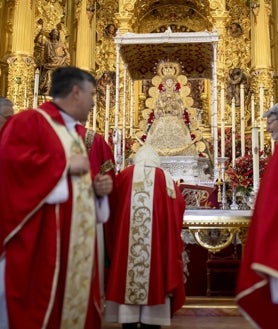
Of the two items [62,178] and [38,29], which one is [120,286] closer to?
[62,178]

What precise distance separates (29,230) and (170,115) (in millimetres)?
4697

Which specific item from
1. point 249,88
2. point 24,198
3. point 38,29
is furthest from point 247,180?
point 38,29

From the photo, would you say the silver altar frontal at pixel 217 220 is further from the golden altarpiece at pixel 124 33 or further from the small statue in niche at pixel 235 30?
the small statue in niche at pixel 235 30

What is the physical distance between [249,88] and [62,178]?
8793mm

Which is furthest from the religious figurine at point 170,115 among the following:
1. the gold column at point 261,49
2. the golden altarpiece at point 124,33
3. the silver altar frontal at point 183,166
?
the gold column at point 261,49

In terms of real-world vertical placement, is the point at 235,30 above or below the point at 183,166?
above

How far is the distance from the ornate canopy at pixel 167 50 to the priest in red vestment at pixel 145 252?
12.1 feet

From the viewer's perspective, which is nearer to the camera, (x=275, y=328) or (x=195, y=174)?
(x=275, y=328)

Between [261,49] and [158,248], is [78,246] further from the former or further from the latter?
[261,49]

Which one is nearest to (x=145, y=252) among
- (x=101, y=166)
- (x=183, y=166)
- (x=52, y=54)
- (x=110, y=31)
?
(x=101, y=166)

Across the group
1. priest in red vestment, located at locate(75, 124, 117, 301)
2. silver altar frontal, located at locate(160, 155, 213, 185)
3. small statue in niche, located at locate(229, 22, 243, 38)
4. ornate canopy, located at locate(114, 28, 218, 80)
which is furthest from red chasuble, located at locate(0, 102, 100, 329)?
small statue in niche, located at locate(229, 22, 243, 38)

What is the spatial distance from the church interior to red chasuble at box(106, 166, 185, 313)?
135cm

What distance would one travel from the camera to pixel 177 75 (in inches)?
268

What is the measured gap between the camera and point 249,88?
33.6 feet
